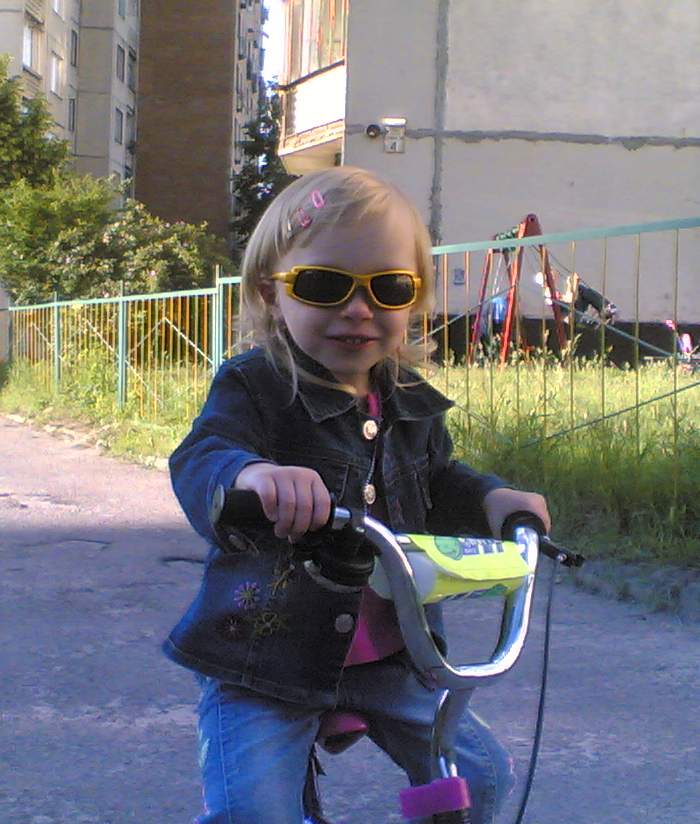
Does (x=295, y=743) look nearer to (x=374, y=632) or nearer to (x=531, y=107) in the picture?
(x=374, y=632)

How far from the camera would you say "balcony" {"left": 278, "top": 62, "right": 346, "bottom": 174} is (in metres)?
19.1

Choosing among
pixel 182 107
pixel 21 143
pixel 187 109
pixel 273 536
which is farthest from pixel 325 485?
pixel 182 107

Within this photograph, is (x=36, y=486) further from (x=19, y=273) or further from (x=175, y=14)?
(x=175, y=14)

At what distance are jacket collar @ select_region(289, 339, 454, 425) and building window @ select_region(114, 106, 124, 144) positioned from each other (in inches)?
1799

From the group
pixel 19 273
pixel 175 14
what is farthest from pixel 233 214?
pixel 19 273

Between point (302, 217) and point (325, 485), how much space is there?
43 centimetres

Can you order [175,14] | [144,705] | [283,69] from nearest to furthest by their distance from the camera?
[144,705] < [283,69] < [175,14]

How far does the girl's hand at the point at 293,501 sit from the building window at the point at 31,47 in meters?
38.1

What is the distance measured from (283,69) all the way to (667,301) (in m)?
6.55

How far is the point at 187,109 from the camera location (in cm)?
5038

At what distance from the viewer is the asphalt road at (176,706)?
3.46m

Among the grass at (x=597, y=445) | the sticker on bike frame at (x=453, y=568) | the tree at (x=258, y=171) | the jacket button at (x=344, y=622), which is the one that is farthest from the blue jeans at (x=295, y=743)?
the tree at (x=258, y=171)

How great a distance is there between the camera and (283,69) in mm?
20109

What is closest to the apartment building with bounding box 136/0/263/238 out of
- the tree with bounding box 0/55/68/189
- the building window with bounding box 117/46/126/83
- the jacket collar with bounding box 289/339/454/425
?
the building window with bounding box 117/46/126/83
